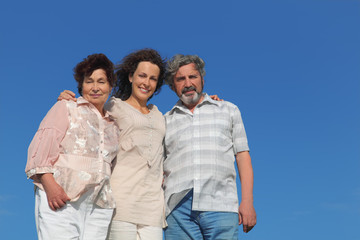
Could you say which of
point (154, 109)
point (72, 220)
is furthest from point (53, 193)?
point (154, 109)

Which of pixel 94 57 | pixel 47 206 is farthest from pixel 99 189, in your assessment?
pixel 94 57

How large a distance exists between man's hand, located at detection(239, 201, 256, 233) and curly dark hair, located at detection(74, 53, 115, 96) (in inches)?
91.1

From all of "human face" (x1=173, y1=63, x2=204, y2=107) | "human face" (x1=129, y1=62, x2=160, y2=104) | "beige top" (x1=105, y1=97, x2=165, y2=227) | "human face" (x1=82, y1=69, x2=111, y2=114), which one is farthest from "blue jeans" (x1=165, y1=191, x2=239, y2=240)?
"human face" (x1=82, y1=69, x2=111, y2=114)

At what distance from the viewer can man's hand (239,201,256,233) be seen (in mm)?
5312

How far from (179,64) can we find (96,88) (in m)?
1.56

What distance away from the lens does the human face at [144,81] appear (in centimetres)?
573

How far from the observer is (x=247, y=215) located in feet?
17.4

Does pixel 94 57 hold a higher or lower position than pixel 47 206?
higher

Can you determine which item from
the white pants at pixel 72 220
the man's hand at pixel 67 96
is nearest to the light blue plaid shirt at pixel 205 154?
the white pants at pixel 72 220

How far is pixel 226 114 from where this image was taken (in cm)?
575

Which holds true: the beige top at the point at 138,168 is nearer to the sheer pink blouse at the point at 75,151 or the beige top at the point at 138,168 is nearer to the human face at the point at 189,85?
the sheer pink blouse at the point at 75,151

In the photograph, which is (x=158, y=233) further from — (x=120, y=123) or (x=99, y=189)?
(x=120, y=123)

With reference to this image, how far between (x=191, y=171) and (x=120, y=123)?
1.12m

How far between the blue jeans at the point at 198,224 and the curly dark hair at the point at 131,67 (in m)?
1.87
